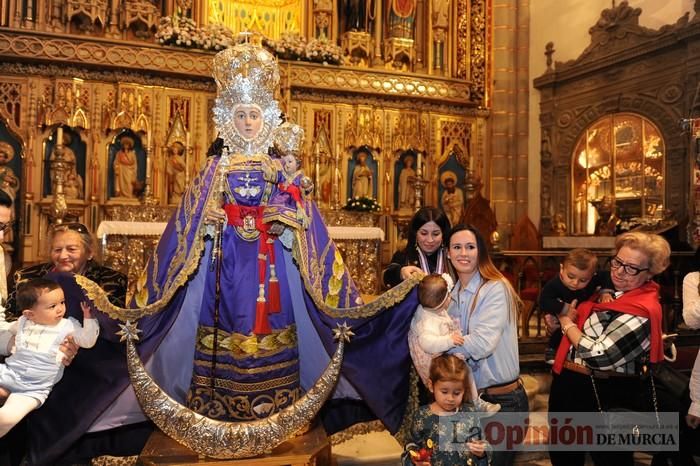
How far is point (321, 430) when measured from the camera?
3906mm

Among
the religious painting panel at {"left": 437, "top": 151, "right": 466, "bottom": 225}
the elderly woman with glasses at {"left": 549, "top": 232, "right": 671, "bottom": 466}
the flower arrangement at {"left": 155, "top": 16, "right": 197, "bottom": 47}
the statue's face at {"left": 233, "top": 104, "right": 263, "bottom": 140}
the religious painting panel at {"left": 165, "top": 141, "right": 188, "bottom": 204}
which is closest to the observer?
the elderly woman with glasses at {"left": 549, "top": 232, "right": 671, "bottom": 466}

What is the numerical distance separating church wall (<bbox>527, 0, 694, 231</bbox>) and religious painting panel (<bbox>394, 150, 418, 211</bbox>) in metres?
2.52

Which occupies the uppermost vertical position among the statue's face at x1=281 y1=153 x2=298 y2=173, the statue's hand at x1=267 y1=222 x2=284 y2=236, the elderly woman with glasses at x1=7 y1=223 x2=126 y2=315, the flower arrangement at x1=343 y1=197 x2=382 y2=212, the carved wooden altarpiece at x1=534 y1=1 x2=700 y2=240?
the carved wooden altarpiece at x1=534 y1=1 x2=700 y2=240

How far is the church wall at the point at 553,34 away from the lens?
11312 millimetres

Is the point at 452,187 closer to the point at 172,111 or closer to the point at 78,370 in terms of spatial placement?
the point at 172,111

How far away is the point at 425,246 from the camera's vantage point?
4.01m

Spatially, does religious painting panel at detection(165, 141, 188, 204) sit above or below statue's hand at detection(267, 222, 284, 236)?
above

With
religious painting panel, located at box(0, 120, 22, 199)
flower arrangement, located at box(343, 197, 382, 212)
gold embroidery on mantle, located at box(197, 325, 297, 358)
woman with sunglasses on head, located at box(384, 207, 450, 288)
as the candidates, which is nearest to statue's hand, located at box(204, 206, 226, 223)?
gold embroidery on mantle, located at box(197, 325, 297, 358)

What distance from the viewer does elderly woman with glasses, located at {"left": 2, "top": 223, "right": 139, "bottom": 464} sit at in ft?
11.6

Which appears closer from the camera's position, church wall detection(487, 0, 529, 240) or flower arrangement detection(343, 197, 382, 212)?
flower arrangement detection(343, 197, 382, 212)

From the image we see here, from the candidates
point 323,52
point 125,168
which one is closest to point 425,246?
point 125,168

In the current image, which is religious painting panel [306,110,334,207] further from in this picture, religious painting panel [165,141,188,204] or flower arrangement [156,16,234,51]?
religious painting panel [165,141,188,204]

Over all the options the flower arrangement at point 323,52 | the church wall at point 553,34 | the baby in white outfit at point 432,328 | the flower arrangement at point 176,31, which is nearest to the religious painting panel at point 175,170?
the flower arrangement at point 176,31

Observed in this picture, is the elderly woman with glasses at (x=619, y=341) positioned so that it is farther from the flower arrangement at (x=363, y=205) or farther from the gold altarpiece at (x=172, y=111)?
the flower arrangement at (x=363, y=205)
